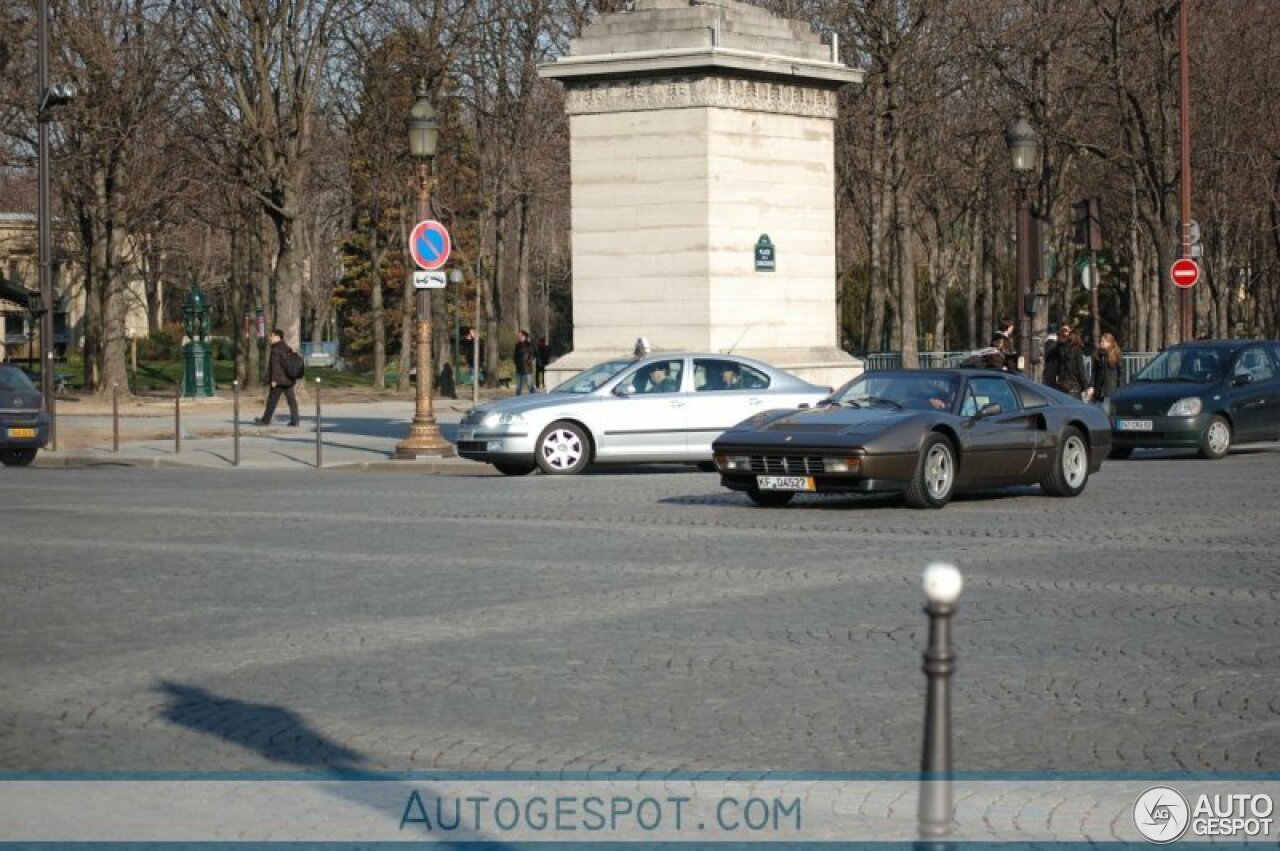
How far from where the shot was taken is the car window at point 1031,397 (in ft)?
70.6

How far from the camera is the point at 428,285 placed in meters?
29.5

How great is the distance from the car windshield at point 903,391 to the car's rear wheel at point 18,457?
49.1ft

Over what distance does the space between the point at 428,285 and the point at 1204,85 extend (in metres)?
38.4

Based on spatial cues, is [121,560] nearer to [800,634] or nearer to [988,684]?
[800,634]

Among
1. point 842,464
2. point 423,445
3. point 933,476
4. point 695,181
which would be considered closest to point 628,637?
point 842,464

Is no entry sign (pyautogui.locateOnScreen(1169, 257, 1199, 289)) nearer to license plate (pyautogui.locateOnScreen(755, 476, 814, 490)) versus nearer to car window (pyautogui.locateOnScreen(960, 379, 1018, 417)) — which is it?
car window (pyautogui.locateOnScreen(960, 379, 1018, 417))

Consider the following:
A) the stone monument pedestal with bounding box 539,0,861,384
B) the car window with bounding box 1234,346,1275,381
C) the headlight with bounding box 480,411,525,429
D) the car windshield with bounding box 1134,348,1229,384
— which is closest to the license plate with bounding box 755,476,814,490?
the headlight with bounding box 480,411,525,429

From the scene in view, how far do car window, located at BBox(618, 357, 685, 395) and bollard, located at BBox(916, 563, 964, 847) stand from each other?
20.7 metres

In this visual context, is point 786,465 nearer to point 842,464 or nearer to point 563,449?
point 842,464

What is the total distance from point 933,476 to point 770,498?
1.68 metres

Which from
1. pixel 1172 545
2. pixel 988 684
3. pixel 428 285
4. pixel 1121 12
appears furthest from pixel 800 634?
pixel 1121 12

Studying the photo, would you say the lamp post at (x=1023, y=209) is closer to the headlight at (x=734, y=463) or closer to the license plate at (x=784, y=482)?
the headlight at (x=734, y=463)

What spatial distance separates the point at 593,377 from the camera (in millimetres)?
26344

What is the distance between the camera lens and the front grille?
64.5ft
